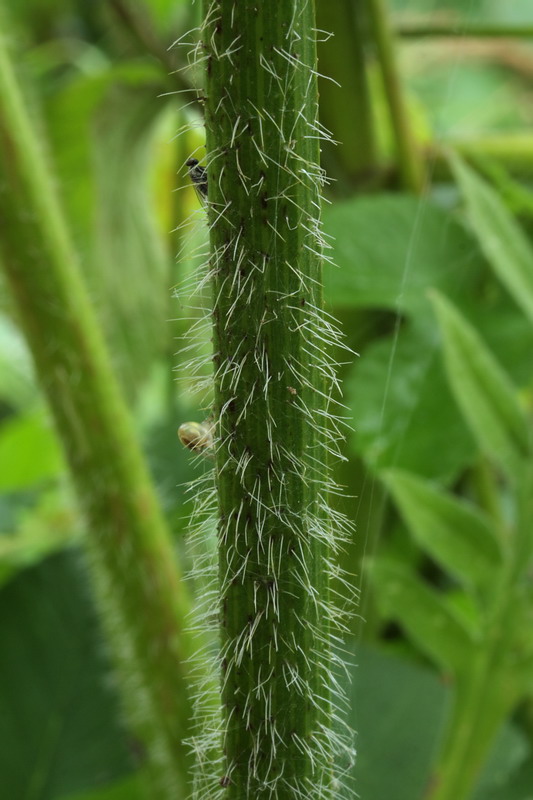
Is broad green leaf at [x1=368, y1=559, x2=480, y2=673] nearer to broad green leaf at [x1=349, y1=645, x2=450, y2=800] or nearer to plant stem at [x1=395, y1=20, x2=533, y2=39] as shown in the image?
broad green leaf at [x1=349, y1=645, x2=450, y2=800]

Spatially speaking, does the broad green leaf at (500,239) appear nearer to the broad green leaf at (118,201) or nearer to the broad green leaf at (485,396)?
the broad green leaf at (485,396)

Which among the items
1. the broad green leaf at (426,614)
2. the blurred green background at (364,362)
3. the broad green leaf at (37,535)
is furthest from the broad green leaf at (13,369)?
the broad green leaf at (426,614)

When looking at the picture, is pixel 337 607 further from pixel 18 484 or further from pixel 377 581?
pixel 18 484

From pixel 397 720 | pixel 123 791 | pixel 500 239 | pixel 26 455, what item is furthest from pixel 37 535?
pixel 500 239

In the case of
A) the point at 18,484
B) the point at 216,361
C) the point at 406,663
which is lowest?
the point at 406,663

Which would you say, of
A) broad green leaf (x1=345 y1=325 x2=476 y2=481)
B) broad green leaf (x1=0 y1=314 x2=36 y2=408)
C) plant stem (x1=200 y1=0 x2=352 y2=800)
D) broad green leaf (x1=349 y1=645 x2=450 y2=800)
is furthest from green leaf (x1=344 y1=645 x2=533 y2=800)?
broad green leaf (x1=0 y1=314 x2=36 y2=408)

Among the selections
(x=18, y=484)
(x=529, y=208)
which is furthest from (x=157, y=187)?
(x=529, y=208)

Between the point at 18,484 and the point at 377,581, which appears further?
the point at 18,484
